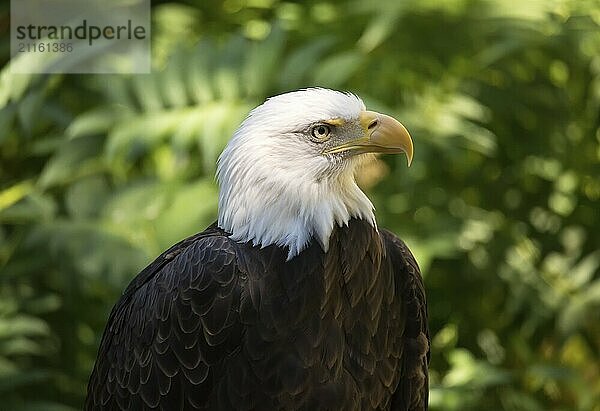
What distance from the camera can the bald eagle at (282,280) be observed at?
221 cm

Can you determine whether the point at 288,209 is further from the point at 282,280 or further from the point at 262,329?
the point at 262,329

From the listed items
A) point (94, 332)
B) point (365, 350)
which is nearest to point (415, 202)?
point (94, 332)

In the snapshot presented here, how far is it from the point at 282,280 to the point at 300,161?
0.26 m

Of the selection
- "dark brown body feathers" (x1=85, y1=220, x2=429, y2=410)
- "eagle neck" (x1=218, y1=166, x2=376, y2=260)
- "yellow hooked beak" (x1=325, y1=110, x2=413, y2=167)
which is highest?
"yellow hooked beak" (x1=325, y1=110, x2=413, y2=167)

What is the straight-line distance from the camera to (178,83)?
3289 millimetres

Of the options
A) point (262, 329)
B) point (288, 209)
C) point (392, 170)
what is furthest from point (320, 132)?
point (392, 170)

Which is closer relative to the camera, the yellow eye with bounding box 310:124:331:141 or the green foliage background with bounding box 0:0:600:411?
the yellow eye with bounding box 310:124:331:141

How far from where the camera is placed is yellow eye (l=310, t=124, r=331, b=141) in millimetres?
2223

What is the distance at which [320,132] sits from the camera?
2.23 meters

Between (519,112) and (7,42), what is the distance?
6.58 ft

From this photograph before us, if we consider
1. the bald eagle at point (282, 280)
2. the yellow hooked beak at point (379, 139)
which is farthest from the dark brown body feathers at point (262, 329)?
the yellow hooked beak at point (379, 139)

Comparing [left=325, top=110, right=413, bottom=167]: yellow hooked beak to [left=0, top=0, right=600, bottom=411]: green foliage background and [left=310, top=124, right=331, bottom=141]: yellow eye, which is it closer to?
[left=310, top=124, right=331, bottom=141]: yellow eye

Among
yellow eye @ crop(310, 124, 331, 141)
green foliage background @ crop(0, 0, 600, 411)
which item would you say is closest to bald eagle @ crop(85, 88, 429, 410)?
yellow eye @ crop(310, 124, 331, 141)

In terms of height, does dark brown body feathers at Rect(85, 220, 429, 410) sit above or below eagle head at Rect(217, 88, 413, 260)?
below
